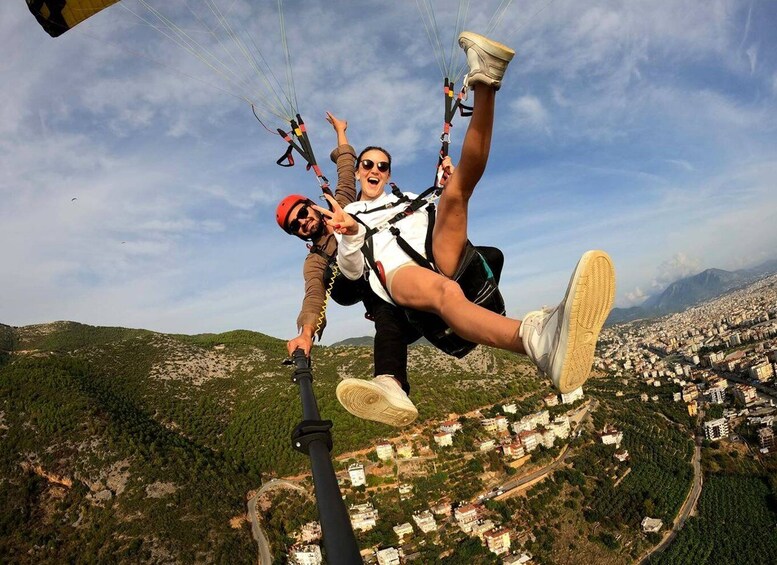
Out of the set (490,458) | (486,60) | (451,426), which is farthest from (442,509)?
(486,60)

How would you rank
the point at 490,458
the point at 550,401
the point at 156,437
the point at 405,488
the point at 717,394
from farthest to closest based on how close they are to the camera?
the point at 717,394
the point at 550,401
the point at 490,458
the point at 405,488
the point at 156,437

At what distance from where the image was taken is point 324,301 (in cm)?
386

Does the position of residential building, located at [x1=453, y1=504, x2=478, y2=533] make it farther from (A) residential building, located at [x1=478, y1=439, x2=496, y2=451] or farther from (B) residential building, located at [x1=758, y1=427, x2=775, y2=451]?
(B) residential building, located at [x1=758, y1=427, x2=775, y2=451]

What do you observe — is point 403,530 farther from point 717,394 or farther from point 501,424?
point 717,394

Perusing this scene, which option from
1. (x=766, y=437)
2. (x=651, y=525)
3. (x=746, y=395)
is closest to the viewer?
(x=651, y=525)

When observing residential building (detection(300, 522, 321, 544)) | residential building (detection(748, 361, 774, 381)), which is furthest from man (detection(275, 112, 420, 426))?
residential building (detection(748, 361, 774, 381))

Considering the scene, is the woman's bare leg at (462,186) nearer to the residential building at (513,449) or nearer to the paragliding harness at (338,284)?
the paragliding harness at (338,284)

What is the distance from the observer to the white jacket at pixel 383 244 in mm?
3266

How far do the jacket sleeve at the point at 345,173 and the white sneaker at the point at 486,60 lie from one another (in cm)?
231

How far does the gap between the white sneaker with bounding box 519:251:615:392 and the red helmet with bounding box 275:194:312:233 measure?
1897 millimetres

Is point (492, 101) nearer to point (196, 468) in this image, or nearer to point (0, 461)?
point (196, 468)

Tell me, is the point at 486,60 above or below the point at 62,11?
below

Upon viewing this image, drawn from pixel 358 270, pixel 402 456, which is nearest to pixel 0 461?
pixel 402 456

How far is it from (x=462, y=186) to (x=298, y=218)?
131 centimetres
